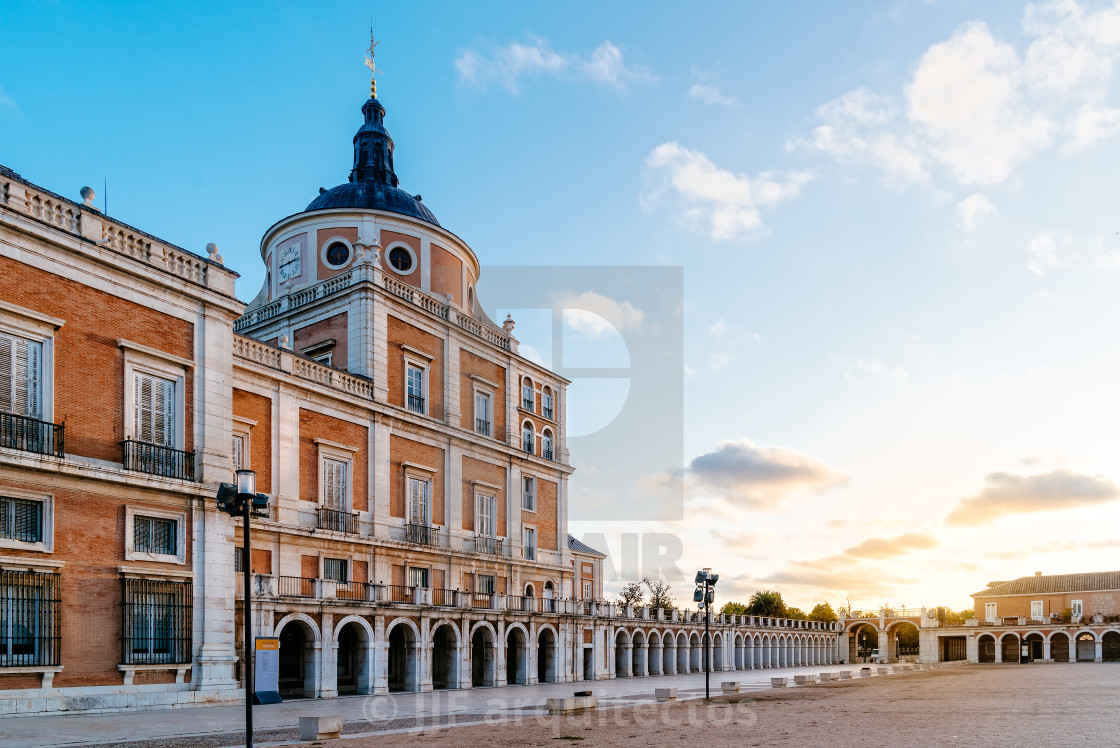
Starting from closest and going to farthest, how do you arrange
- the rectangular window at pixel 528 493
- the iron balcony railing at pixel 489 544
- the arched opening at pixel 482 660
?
the arched opening at pixel 482 660 → the iron balcony railing at pixel 489 544 → the rectangular window at pixel 528 493

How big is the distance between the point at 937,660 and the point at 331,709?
87054 mm

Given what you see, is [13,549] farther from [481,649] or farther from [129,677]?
[481,649]

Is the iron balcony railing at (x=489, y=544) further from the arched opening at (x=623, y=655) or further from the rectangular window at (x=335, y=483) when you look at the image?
the arched opening at (x=623, y=655)

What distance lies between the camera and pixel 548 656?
44.8 meters

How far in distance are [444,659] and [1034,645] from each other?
251 feet

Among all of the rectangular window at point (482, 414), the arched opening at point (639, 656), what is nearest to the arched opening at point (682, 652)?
the arched opening at point (639, 656)

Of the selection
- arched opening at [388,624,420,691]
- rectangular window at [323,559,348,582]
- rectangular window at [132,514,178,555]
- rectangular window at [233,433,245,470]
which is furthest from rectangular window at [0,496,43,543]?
arched opening at [388,624,420,691]

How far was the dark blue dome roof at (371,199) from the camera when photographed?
4469 cm

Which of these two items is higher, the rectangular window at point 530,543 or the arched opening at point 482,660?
the rectangular window at point 530,543

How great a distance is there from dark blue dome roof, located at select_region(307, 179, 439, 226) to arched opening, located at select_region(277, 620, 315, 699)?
1942 cm

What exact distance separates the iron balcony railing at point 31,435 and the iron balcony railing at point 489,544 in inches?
895

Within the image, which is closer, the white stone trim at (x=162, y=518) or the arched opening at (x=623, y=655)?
the white stone trim at (x=162, y=518)

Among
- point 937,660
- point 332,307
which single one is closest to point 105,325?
point 332,307

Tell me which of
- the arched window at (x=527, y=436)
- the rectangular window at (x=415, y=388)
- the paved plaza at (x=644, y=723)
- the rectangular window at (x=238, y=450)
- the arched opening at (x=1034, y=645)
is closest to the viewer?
the paved plaza at (x=644, y=723)
